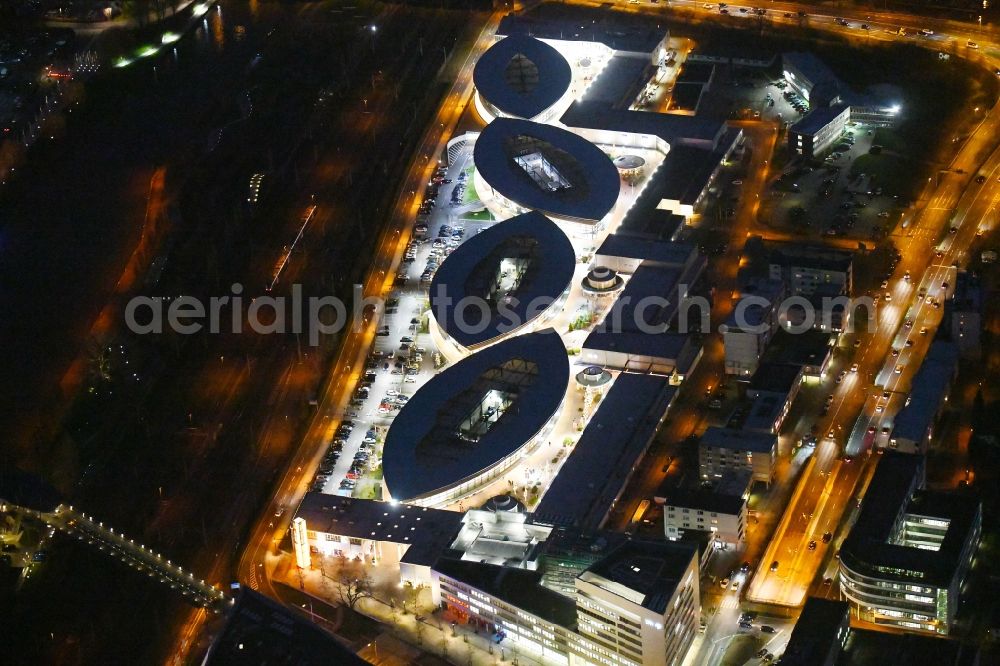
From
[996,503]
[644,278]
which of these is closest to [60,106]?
[644,278]

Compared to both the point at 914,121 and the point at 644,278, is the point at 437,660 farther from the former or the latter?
the point at 914,121

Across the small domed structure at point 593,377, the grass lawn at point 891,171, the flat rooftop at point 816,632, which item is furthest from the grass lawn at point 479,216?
the flat rooftop at point 816,632

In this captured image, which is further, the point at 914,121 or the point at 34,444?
the point at 914,121

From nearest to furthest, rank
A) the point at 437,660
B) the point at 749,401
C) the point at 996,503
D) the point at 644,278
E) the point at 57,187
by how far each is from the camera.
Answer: the point at 437,660
the point at 996,503
the point at 749,401
the point at 644,278
the point at 57,187

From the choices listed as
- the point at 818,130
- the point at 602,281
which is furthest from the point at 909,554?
the point at 818,130

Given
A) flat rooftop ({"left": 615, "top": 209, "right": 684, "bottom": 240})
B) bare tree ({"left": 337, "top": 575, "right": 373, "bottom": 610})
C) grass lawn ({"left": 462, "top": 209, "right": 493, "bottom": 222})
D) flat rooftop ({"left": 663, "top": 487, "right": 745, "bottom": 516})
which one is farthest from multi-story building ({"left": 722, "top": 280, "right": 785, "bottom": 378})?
bare tree ({"left": 337, "top": 575, "right": 373, "bottom": 610})

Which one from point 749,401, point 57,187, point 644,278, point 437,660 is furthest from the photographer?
point 57,187

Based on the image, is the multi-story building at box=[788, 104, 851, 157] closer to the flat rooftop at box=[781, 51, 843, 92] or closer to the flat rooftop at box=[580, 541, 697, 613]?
the flat rooftop at box=[781, 51, 843, 92]
